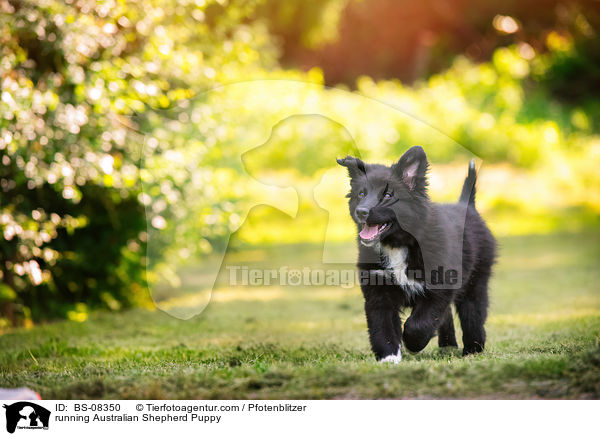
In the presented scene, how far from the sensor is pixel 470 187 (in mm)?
6234

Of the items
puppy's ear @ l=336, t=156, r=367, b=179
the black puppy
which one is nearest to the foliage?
puppy's ear @ l=336, t=156, r=367, b=179

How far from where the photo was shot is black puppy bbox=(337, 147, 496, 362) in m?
5.11

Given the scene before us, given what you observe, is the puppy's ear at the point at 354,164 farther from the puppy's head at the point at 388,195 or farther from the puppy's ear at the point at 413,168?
the puppy's ear at the point at 413,168

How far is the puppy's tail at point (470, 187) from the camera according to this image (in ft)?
20.3

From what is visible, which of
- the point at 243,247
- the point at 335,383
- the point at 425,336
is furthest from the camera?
the point at 243,247

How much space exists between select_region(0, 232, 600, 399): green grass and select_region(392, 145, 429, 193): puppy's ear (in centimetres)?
131

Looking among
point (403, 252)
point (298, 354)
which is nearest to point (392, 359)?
point (403, 252)

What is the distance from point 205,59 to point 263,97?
1.51 meters

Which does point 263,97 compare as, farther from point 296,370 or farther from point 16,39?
point 296,370

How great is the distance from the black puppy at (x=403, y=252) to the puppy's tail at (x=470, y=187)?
63 centimetres

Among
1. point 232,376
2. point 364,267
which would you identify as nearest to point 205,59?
point 364,267

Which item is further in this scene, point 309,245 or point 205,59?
point 309,245

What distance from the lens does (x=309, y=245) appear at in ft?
38.0
